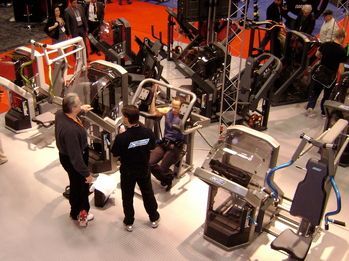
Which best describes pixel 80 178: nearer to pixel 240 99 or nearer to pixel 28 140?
pixel 28 140

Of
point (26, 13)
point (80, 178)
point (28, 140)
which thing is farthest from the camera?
point (26, 13)

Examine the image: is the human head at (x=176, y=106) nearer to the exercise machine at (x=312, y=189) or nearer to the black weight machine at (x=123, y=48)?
the exercise machine at (x=312, y=189)

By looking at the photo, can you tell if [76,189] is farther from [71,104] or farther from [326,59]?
[326,59]

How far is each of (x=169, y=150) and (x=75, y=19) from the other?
16.1 ft

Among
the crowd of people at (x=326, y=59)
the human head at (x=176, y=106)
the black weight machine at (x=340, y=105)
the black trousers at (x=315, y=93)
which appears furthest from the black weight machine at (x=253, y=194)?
the black trousers at (x=315, y=93)

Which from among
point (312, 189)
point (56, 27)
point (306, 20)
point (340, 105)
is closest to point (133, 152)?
point (312, 189)

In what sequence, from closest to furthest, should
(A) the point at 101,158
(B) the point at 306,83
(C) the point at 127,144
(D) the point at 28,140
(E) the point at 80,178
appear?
(C) the point at 127,144 → (E) the point at 80,178 → (A) the point at 101,158 → (D) the point at 28,140 → (B) the point at 306,83

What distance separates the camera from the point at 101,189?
543 centimetres

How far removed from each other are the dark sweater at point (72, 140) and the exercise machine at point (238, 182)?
121 cm

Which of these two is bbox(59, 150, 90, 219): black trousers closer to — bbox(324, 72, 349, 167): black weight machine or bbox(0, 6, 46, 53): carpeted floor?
bbox(324, 72, 349, 167): black weight machine

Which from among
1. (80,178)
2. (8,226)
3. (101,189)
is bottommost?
(8,226)

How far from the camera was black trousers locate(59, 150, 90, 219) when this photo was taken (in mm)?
4818

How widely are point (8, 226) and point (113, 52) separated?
4.24m

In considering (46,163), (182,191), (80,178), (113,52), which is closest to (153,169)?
(182,191)
